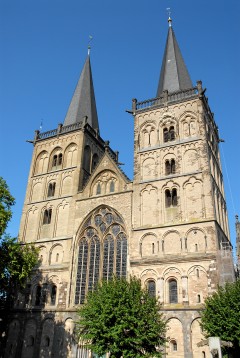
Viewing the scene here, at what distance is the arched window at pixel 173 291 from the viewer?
23.7 meters

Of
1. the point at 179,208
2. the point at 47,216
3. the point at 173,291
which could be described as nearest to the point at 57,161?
the point at 47,216

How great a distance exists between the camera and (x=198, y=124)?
30.0m

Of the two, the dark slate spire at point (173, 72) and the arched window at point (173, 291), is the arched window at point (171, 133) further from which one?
the arched window at point (173, 291)

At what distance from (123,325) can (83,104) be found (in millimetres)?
26735

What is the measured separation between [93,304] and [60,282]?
8.52m

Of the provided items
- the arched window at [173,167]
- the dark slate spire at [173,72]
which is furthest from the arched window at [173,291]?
the dark slate spire at [173,72]

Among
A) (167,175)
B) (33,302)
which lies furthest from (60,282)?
(167,175)

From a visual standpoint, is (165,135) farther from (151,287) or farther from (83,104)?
(151,287)

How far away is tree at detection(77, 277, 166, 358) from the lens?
18938 millimetres

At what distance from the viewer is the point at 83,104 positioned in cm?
3991

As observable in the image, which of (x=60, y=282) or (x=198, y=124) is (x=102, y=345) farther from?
(x=198, y=124)

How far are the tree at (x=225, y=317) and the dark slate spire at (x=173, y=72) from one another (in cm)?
1993

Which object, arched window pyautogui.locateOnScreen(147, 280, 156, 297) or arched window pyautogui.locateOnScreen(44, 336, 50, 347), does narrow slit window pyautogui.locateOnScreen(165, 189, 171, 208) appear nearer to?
arched window pyautogui.locateOnScreen(147, 280, 156, 297)

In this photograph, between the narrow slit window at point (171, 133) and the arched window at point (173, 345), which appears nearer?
the arched window at point (173, 345)
